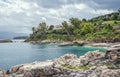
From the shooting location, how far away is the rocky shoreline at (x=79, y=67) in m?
47.6

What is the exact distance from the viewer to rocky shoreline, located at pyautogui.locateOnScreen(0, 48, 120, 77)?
1875 inches

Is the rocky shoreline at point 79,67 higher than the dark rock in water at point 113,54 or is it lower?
lower

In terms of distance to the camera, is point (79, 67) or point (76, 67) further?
point (76, 67)

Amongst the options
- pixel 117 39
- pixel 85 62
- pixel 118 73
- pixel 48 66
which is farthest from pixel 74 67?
pixel 117 39

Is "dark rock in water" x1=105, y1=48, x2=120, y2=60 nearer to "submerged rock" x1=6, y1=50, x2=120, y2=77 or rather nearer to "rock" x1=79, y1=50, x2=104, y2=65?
"submerged rock" x1=6, y1=50, x2=120, y2=77

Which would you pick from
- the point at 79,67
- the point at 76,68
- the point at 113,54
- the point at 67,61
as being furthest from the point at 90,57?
the point at 76,68

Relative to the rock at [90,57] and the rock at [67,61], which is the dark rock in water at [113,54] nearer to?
the rock at [90,57]

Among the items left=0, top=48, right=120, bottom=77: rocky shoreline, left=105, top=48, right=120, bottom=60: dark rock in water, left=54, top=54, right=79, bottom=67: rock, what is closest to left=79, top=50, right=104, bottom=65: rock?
left=0, top=48, right=120, bottom=77: rocky shoreline

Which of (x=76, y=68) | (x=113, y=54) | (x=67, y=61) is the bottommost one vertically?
(x=76, y=68)

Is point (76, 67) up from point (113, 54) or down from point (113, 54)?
down

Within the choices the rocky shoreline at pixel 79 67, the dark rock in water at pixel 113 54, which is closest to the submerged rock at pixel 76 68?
the rocky shoreline at pixel 79 67

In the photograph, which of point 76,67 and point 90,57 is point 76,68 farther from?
point 90,57

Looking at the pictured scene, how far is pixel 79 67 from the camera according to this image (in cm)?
5512

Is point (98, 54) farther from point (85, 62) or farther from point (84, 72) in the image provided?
point (84, 72)
